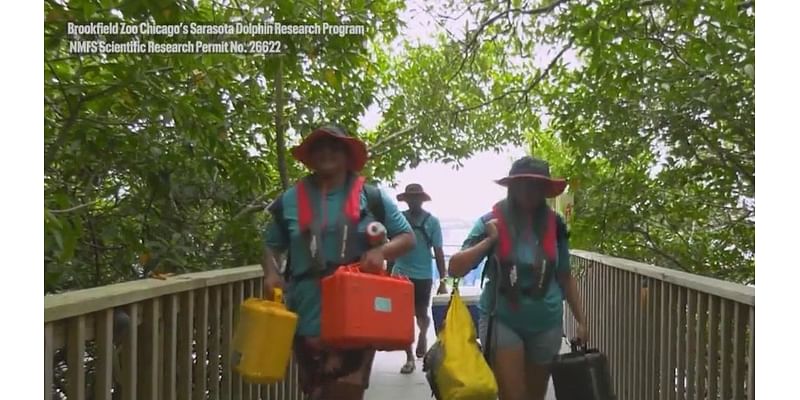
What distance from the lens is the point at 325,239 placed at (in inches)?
96.1

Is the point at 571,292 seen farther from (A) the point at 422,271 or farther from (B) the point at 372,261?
(A) the point at 422,271

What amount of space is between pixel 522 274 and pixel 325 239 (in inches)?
30.1

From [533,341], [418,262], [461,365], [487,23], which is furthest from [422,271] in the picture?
[461,365]

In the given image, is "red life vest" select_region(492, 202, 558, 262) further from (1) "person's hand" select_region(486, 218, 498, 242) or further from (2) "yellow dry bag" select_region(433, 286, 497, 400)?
(2) "yellow dry bag" select_region(433, 286, 497, 400)

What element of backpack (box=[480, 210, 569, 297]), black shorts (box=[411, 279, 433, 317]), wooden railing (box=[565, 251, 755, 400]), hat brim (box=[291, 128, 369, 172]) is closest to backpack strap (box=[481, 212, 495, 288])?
backpack (box=[480, 210, 569, 297])

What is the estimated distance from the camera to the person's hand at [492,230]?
9.16 ft

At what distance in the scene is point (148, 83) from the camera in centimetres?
250

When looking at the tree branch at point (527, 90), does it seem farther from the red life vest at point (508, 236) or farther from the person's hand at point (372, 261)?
the person's hand at point (372, 261)

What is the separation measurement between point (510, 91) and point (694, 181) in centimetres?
100

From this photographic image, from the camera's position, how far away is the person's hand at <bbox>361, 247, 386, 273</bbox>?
2.35 m

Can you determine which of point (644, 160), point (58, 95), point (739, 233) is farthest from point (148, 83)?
point (739, 233)

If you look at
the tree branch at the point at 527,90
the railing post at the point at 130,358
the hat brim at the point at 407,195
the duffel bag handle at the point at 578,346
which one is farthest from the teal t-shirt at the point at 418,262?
Result: the railing post at the point at 130,358

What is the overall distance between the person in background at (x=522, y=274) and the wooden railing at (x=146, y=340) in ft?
2.99

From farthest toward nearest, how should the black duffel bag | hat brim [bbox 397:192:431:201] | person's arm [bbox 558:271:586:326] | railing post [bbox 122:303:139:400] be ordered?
hat brim [bbox 397:192:431:201], person's arm [bbox 558:271:586:326], the black duffel bag, railing post [bbox 122:303:139:400]
